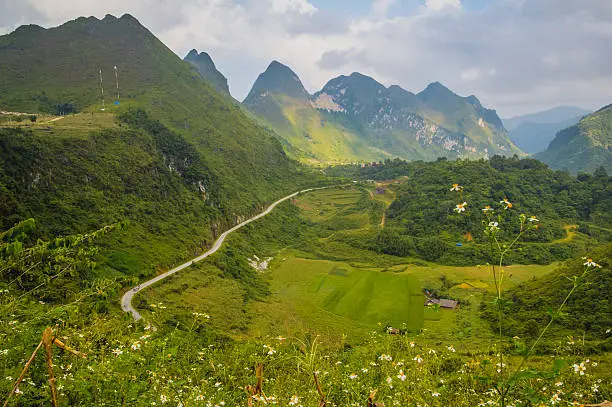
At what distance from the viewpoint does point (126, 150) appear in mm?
85312

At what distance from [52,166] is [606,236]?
118 meters

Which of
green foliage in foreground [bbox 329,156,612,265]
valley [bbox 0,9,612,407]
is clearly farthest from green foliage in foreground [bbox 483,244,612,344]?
green foliage in foreground [bbox 329,156,612,265]

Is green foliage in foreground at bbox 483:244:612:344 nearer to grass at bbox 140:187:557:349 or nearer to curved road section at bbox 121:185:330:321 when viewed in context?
grass at bbox 140:187:557:349

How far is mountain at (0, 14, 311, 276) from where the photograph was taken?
59.8m

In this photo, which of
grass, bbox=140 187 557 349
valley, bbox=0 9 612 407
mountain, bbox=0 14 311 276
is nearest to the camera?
valley, bbox=0 9 612 407

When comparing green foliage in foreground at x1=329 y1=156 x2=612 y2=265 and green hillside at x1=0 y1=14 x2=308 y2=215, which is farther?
green hillside at x1=0 y1=14 x2=308 y2=215

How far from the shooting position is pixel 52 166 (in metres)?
63.6

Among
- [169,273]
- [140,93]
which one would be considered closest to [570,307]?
[169,273]

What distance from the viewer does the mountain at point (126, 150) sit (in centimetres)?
5984

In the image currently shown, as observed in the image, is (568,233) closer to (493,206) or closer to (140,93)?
(493,206)

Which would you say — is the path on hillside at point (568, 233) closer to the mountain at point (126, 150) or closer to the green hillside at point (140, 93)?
the mountain at point (126, 150)

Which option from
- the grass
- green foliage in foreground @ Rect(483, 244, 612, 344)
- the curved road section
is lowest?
the grass

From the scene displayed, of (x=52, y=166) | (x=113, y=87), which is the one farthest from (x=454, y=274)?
(x=113, y=87)

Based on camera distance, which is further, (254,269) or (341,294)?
(254,269)
